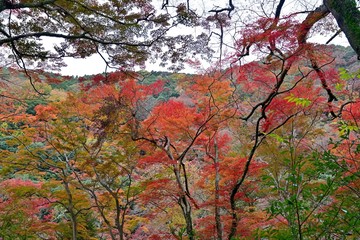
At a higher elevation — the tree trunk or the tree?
the tree

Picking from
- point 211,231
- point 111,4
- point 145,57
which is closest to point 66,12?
point 111,4

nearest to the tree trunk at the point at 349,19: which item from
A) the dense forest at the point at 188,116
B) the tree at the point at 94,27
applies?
the dense forest at the point at 188,116

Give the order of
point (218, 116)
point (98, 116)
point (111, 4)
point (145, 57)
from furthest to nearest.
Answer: point (218, 116) < point (98, 116) < point (145, 57) < point (111, 4)

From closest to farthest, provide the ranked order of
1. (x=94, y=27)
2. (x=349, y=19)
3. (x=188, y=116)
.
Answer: (x=349, y=19), (x=94, y=27), (x=188, y=116)

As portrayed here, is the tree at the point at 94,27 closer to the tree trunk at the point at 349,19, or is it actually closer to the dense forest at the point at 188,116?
the dense forest at the point at 188,116

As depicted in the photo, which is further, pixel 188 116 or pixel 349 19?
pixel 188 116

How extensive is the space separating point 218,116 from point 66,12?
447cm

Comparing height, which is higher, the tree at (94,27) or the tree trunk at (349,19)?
the tree at (94,27)

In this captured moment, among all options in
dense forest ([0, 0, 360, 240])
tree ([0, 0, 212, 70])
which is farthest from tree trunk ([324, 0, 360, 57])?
tree ([0, 0, 212, 70])

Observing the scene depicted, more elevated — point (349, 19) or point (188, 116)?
point (188, 116)

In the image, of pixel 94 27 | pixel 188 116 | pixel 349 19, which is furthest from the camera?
pixel 188 116

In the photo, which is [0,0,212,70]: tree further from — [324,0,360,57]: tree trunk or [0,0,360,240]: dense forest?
[324,0,360,57]: tree trunk

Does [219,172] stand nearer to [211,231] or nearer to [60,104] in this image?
[211,231]

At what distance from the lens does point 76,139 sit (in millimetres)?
7262
